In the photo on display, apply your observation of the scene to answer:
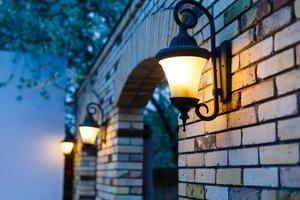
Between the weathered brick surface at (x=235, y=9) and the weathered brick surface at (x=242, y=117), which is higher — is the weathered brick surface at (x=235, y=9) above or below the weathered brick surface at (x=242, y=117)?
above

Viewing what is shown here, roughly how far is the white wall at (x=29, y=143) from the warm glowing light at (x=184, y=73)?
15.4 ft

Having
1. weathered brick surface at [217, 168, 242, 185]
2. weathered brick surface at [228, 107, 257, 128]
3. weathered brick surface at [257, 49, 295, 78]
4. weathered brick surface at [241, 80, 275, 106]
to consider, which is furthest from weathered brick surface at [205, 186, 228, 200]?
weathered brick surface at [257, 49, 295, 78]

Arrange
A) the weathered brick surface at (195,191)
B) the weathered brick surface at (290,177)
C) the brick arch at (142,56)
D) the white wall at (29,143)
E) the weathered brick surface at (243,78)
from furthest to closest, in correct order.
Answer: the white wall at (29,143) < the brick arch at (142,56) < the weathered brick surface at (195,191) < the weathered brick surface at (243,78) < the weathered brick surface at (290,177)

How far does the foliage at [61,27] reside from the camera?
7.19m

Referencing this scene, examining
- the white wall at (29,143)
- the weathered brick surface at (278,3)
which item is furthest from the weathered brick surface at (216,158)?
the white wall at (29,143)

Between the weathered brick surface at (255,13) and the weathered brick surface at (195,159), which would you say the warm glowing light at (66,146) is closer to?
the weathered brick surface at (195,159)

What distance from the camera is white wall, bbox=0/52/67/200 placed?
5.95 m

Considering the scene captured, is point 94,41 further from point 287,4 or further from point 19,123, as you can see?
point 287,4

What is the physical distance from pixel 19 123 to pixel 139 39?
328 cm

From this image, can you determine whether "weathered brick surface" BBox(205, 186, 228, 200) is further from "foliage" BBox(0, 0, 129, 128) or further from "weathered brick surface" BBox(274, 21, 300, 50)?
"foliage" BBox(0, 0, 129, 128)

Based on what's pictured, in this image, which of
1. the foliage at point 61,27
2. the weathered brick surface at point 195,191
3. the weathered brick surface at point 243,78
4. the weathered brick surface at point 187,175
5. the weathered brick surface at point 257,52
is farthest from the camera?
the foliage at point 61,27

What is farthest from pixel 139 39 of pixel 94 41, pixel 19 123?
pixel 94 41

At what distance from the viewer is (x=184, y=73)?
1723 mm

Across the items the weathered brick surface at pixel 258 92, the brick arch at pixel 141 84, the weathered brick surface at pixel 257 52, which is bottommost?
the weathered brick surface at pixel 258 92
